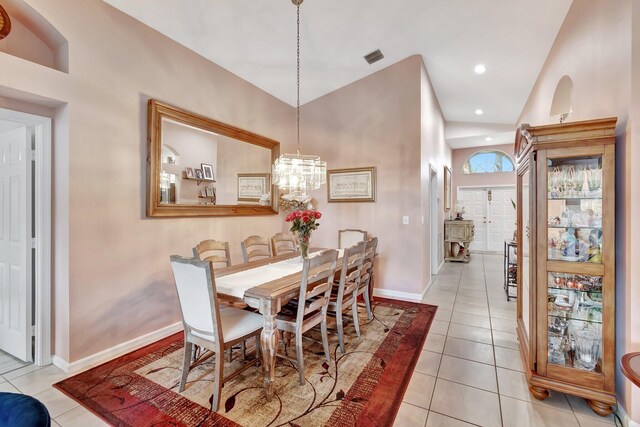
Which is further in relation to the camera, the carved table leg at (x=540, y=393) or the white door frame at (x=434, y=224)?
the white door frame at (x=434, y=224)

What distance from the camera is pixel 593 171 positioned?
1994 mm

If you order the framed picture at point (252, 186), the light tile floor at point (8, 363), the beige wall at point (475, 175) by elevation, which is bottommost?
the light tile floor at point (8, 363)

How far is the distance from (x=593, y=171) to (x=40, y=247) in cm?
424

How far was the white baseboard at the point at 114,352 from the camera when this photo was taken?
94.0 inches

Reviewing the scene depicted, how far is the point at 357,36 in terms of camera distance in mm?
3549

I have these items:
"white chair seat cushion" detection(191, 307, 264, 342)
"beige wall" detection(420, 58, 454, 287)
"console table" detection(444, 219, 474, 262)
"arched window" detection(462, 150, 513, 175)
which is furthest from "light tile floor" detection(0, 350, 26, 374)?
"arched window" detection(462, 150, 513, 175)

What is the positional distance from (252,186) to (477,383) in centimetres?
346

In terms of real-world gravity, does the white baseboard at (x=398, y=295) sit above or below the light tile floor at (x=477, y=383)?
above

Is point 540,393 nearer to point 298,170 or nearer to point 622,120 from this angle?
point 622,120

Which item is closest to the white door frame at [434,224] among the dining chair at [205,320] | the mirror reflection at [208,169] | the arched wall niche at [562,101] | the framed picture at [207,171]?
the arched wall niche at [562,101]

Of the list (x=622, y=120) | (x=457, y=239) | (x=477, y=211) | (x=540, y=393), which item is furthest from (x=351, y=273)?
(x=477, y=211)

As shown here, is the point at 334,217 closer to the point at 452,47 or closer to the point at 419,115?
the point at 419,115

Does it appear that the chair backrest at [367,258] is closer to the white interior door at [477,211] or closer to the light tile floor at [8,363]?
the light tile floor at [8,363]

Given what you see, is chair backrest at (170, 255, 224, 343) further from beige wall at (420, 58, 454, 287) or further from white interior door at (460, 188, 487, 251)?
white interior door at (460, 188, 487, 251)
